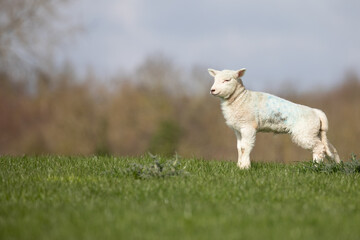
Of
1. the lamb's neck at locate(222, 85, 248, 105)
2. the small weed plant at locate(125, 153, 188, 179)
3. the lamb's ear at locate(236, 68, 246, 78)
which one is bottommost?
the small weed plant at locate(125, 153, 188, 179)

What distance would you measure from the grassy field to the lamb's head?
4.83 feet

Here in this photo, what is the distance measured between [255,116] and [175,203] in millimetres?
3686

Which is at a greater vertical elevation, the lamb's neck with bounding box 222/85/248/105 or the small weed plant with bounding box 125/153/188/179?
the lamb's neck with bounding box 222/85/248/105

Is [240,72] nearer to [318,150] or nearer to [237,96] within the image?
[237,96]

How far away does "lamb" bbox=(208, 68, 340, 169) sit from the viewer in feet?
28.6

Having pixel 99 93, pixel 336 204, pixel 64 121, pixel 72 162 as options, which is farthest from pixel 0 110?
pixel 336 204

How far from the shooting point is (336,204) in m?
5.84

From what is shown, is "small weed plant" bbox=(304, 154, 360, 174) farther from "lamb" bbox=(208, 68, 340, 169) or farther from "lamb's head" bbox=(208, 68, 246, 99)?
"lamb's head" bbox=(208, 68, 246, 99)

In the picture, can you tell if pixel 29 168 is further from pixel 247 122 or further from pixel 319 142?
pixel 319 142

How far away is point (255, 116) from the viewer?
28.8 ft

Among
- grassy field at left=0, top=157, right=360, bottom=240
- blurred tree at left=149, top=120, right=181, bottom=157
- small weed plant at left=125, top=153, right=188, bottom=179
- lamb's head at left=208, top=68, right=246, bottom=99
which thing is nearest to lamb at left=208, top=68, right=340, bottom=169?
lamb's head at left=208, top=68, right=246, bottom=99

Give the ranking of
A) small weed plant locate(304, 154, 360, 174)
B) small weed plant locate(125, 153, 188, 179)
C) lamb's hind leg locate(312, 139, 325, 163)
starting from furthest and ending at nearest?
lamb's hind leg locate(312, 139, 325, 163) → small weed plant locate(304, 154, 360, 174) → small weed plant locate(125, 153, 188, 179)

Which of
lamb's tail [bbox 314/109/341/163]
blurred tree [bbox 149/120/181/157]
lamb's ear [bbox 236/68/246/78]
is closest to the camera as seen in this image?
lamb's ear [bbox 236/68/246/78]

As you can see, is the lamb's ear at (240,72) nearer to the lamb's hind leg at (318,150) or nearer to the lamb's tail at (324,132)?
the lamb's tail at (324,132)
